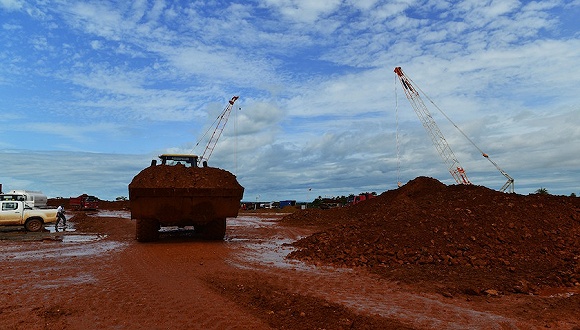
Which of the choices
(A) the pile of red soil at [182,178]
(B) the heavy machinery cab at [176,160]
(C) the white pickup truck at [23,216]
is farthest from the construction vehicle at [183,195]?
(C) the white pickup truck at [23,216]

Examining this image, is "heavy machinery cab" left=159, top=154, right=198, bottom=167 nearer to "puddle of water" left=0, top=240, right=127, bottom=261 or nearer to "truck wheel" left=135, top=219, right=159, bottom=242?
"truck wheel" left=135, top=219, right=159, bottom=242

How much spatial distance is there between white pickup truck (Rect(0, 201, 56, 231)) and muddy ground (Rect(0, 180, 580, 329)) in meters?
8.08

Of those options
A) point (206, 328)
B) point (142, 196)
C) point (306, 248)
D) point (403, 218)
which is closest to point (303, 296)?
point (206, 328)

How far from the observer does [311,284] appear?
24.8ft

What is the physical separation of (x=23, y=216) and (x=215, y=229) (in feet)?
39.0

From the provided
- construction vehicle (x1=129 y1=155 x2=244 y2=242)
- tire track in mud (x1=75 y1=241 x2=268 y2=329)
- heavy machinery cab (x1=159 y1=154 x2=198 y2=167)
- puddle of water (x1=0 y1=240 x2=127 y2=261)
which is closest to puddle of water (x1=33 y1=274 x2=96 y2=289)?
tire track in mud (x1=75 y1=241 x2=268 y2=329)

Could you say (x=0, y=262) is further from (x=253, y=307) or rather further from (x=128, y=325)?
(x=253, y=307)

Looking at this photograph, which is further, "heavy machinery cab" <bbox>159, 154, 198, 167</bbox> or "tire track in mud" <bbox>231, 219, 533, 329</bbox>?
"heavy machinery cab" <bbox>159, 154, 198, 167</bbox>

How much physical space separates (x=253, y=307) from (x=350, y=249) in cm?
523

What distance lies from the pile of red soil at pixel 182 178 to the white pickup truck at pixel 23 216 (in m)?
11.2

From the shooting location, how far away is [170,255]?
11.0 meters

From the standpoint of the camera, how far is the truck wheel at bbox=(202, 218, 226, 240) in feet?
45.9

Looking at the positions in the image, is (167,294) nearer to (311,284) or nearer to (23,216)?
(311,284)

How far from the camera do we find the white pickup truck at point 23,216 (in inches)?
781
